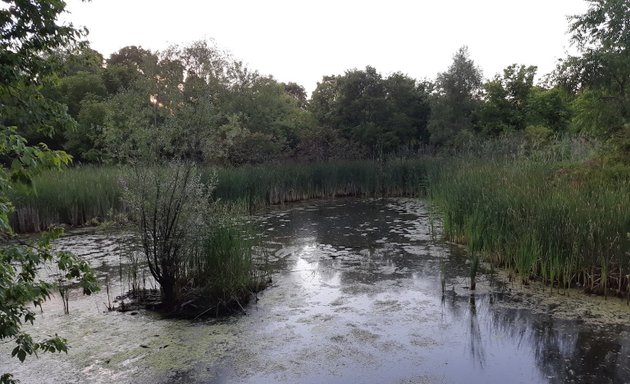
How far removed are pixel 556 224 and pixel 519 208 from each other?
2.90ft

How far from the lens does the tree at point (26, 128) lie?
5.98ft

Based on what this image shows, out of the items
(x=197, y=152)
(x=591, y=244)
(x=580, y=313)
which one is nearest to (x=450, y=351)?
(x=580, y=313)

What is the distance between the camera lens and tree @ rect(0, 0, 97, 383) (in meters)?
1.82

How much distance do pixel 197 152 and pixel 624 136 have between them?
6429 mm

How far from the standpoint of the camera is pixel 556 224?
5.07 meters

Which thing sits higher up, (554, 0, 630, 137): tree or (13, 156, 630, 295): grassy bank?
(554, 0, 630, 137): tree

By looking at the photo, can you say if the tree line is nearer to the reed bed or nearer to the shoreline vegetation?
the reed bed

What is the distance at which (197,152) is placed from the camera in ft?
16.6

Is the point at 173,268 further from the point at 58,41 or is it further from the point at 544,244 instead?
the point at 544,244

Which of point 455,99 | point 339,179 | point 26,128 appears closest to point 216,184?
point 26,128

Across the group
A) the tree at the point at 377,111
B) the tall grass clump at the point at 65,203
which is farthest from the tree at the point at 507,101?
the tall grass clump at the point at 65,203

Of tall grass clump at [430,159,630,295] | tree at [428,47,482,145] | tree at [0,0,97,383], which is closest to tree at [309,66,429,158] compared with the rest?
tree at [428,47,482,145]

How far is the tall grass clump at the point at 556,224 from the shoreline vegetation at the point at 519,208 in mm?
11

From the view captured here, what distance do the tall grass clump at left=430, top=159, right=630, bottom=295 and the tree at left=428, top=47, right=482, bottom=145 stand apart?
12.7 metres
